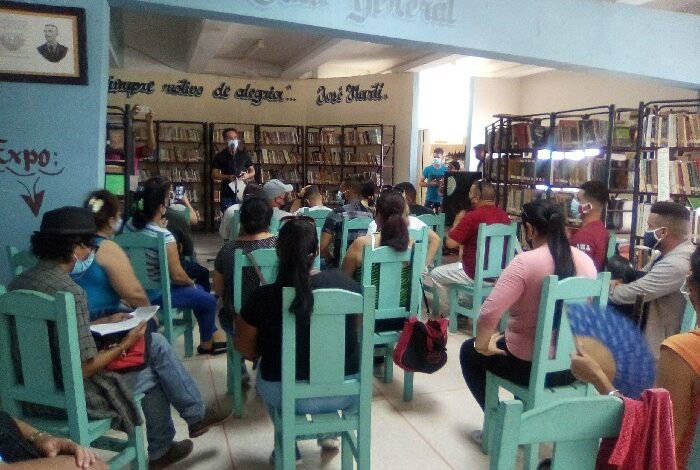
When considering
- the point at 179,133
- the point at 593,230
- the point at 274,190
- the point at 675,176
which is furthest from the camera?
the point at 179,133

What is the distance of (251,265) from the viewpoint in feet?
8.98

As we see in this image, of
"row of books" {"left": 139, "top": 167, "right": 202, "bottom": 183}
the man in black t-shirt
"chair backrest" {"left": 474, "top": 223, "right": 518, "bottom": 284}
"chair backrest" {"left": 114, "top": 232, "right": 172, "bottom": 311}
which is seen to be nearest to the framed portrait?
"chair backrest" {"left": 114, "top": 232, "right": 172, "bottom": 311}

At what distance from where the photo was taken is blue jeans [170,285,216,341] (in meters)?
3.36

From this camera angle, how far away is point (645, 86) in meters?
7.57

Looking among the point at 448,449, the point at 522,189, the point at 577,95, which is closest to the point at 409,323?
the point at 448,449

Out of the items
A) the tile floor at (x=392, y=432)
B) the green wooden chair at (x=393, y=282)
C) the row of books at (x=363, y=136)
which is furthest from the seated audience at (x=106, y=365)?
the row of books at (x=363, y=136)

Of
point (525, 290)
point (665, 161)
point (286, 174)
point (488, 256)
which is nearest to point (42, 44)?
point (525, 290)

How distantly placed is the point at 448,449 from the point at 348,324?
94cm

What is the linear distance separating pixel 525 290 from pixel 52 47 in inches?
118

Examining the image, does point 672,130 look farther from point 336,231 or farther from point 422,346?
point 422,346

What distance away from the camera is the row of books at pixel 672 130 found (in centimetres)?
463

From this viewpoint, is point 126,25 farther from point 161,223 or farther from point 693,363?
point 693,363

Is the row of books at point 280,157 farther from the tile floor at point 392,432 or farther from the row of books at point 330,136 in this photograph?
the tile floor at point 392,432

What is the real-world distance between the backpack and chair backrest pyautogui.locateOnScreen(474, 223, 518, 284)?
1310 mm
